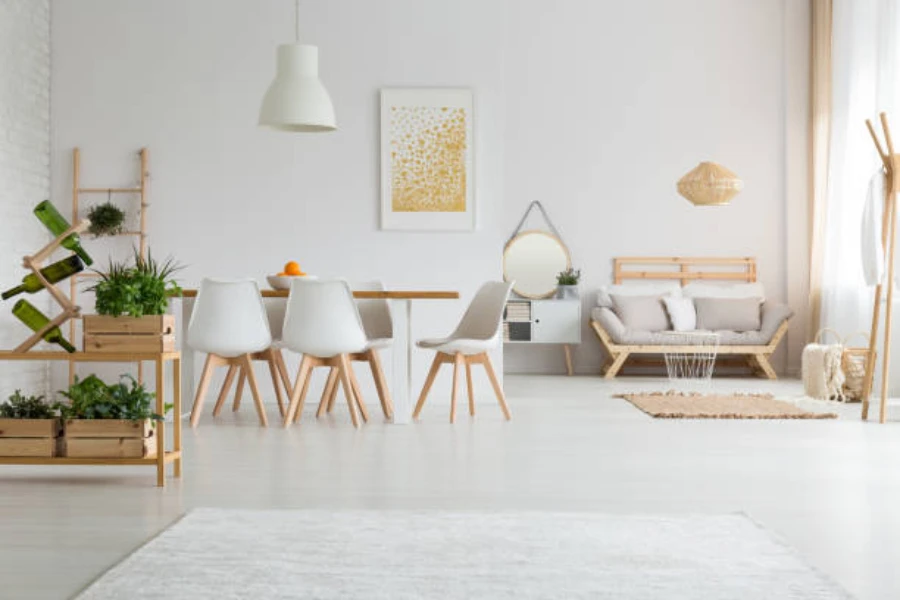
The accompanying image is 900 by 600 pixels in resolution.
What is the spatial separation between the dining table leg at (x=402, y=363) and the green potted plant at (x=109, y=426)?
6.99 feet

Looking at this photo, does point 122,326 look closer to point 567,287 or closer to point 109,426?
point 109,426

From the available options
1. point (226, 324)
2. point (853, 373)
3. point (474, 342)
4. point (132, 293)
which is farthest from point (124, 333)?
point (853, 373)

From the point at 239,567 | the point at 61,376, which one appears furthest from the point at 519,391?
the point at 239,567

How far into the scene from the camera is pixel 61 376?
775 centimetres

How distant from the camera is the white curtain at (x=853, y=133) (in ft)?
26.6

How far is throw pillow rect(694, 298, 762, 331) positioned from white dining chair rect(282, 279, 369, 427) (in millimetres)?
4425

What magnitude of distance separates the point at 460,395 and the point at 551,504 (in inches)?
144

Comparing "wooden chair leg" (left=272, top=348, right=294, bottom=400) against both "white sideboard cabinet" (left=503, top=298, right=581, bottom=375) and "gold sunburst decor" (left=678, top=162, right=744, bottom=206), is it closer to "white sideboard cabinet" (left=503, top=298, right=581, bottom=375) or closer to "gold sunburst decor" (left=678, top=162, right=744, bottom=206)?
"white sideboard cabinet" (left=503, top=298, right=581, bottom=375)

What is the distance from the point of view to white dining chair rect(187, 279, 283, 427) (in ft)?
20.1

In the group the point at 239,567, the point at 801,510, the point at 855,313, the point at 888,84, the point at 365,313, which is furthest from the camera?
the point at 855,313

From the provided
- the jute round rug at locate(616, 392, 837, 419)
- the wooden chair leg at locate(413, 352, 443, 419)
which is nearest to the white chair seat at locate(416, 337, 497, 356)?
the wooden chair leg at locate(413, 352, 443, 419)

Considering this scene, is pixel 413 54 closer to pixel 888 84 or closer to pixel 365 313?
pixel 365 313

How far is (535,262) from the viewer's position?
1016cm

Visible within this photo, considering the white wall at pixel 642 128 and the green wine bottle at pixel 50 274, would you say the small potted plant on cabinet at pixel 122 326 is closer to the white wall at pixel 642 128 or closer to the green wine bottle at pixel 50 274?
the green wine bottle at pixel 50 274
